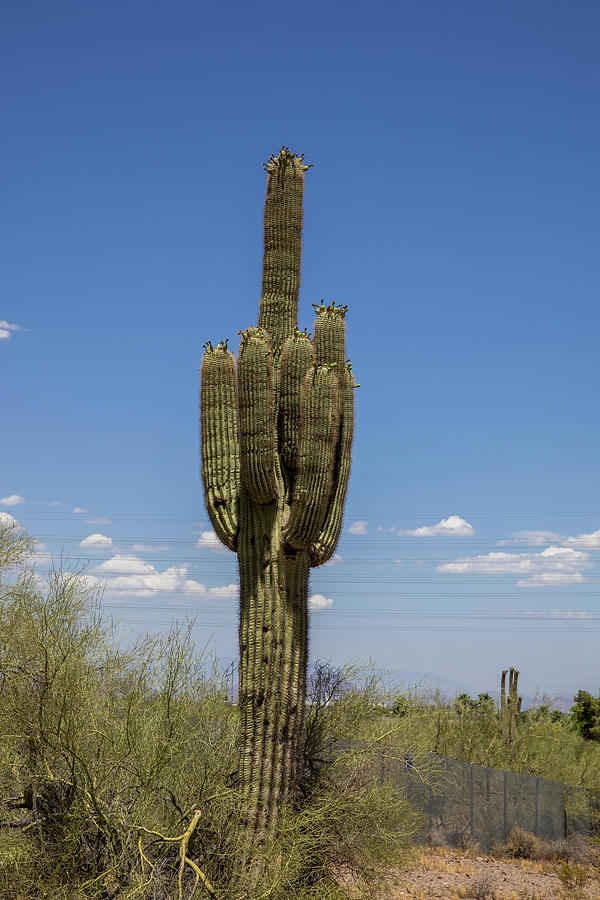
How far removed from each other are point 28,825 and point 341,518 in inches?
206

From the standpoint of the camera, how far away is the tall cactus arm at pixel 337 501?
11141mm

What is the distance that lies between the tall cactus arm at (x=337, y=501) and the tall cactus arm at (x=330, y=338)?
0.41 meters

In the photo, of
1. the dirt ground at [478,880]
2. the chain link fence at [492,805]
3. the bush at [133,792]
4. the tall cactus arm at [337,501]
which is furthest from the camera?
the chain link fence at [492,805]

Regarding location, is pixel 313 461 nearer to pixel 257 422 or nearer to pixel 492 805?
pixel 257 422

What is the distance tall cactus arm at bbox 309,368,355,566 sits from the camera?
11.1m

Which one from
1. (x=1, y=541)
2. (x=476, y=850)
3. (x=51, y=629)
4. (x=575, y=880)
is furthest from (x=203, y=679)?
(x=476, y=850)

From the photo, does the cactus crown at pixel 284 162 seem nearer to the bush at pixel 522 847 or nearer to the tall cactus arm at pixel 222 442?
the tall cactus arm at pixel 222 442

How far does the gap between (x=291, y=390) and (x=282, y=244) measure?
2.46 m

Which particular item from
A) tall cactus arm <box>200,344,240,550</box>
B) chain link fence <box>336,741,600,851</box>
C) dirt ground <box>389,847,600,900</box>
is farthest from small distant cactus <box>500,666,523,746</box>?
tall cactus arm <box>200,344,240,550</box>

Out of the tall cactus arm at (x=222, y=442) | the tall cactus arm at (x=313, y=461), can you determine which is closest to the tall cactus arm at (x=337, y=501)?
the tall cactus arm at (x=313, y=461)

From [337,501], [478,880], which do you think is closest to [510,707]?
[478,880]

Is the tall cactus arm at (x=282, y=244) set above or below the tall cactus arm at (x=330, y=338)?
above

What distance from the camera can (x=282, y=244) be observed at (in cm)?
1216

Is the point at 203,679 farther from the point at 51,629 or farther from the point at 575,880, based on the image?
the point at 575,880
